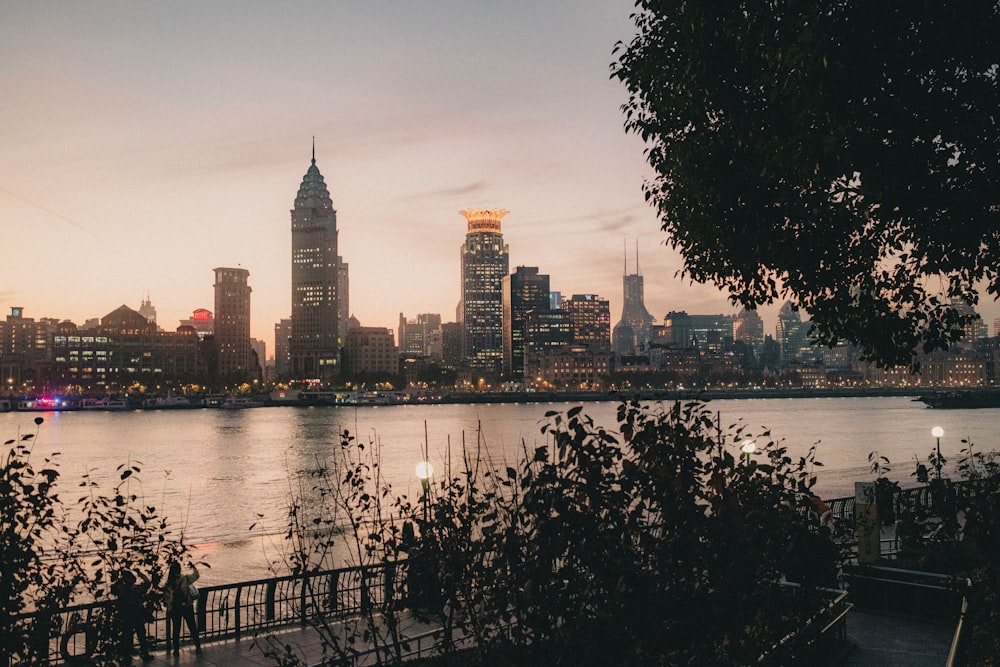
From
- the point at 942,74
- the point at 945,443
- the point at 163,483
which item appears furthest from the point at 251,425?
the point at 942,74

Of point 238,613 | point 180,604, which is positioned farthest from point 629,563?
point 238,613

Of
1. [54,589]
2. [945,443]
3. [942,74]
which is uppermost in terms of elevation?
[942,74]

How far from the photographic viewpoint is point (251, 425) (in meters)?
157

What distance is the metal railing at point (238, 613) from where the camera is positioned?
9320mm

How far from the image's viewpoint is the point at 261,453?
96.4m

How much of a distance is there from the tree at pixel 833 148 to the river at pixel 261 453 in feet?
12.4

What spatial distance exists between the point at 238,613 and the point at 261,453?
272 ft

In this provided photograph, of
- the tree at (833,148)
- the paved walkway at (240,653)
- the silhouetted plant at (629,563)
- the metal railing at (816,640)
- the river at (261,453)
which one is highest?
the tree at (833,148)

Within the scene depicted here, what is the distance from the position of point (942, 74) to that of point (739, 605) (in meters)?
6.54

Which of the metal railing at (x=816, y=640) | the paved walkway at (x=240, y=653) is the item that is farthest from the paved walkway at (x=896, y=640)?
the paved walkway at (x=240, y=653)

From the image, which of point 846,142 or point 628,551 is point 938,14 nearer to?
point 846,142

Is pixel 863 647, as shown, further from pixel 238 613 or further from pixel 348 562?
pixel 348 562

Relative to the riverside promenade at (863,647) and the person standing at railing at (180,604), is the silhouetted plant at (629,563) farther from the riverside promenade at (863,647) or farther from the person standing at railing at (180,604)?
the person standing at railing at (180,604)

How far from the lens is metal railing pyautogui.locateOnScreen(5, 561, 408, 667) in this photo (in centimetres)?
932
